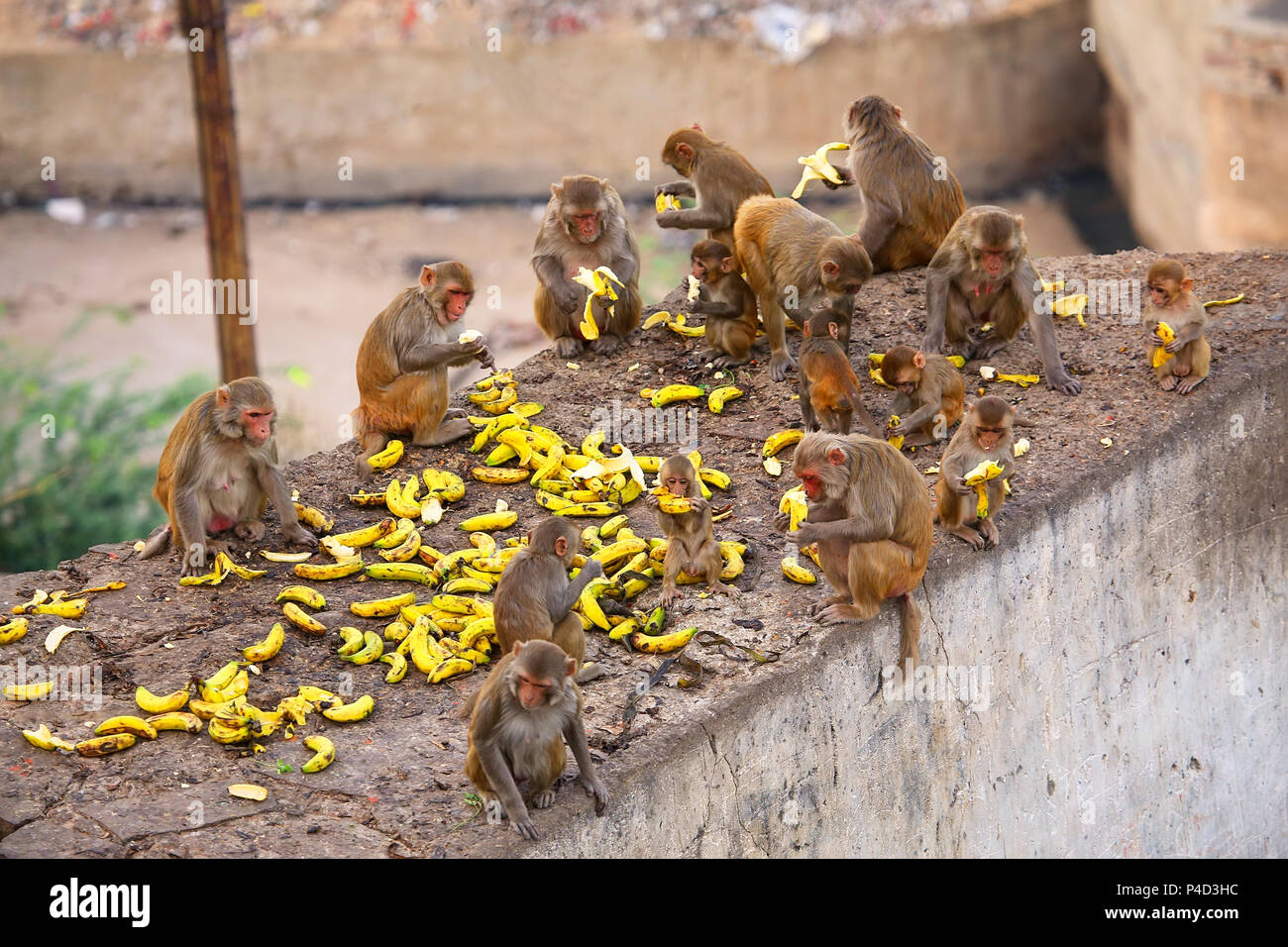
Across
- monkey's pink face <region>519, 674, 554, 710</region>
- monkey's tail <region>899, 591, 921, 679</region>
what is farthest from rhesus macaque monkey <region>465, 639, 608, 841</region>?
monkey's tail <region>899, 591, 921, 679</region>

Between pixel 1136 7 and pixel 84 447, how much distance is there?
14.9 m

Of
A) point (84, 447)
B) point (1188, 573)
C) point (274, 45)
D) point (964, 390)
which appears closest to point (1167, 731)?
point (1188, 573)

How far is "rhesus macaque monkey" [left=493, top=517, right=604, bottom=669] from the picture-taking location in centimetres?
653

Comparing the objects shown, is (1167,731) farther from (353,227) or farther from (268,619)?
(353,227)

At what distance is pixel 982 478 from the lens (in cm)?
754

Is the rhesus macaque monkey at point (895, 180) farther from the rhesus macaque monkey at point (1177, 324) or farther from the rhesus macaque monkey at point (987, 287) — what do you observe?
the rhesus macaque monkey at point (1177, 324)

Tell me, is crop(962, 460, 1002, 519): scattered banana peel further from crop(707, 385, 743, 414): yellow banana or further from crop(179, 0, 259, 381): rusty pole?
crop(179, 0, 259, 381): rusty pole

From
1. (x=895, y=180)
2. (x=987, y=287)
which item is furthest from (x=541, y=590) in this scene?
(x=895, y=180)

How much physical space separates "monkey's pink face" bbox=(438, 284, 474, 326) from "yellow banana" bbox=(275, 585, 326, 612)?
1916 mm

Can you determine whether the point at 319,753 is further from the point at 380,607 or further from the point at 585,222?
the point at 585,222

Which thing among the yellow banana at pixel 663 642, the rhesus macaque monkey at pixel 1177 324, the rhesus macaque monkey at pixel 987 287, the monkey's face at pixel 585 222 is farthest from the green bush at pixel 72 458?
the rhesus macaque monkey at pixel 1177 324

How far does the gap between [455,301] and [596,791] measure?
3692mm

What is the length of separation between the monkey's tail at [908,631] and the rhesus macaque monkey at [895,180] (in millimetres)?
3924

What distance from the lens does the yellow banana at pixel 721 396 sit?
9.70 m
